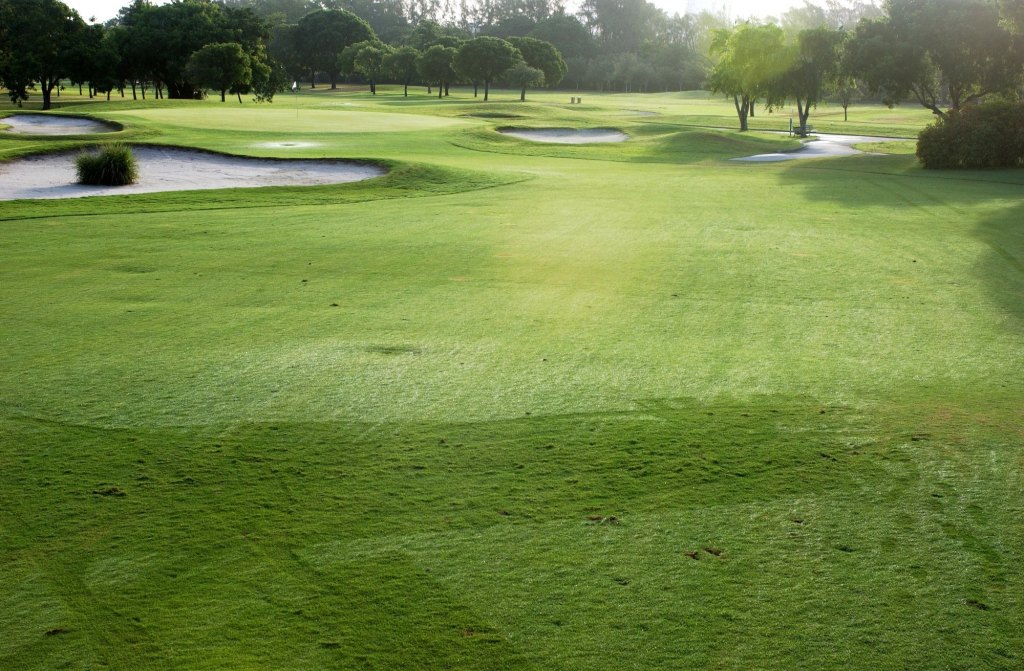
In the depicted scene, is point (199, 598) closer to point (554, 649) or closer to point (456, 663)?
point (456, 663)

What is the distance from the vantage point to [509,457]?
5.15m

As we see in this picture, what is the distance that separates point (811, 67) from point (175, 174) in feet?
112

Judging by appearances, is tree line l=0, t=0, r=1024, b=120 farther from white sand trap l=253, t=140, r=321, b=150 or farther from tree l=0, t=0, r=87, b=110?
white sand trap l=253, t=140, r=321, b=150

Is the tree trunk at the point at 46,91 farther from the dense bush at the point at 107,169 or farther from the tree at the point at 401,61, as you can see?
the tree at the point at 401,61

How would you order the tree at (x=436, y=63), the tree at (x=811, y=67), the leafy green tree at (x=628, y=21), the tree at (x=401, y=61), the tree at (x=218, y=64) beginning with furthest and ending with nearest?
→ the leafy green tree at (x=628, y=21) < the tree at (x=401, y=61) < the tree at (x=436, y=63) < the tree at (x=218, y=64) < the tree at (x=811, y=67)

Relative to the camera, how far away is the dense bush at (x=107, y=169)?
20.3 meters

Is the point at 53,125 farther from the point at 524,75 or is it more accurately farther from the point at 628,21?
the point at 628,21

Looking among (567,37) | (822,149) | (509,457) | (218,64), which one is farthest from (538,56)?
(509,457)

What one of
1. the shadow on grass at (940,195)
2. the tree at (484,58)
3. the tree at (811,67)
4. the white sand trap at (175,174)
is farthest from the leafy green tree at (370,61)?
the white sand trap at (175,174)

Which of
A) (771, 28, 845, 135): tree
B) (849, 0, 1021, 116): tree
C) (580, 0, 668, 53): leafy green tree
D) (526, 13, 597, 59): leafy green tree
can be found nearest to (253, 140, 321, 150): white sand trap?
(849, 0, 1021, 116): tree

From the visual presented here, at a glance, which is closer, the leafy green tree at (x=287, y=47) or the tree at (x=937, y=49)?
the tree at (x=937, y=49)

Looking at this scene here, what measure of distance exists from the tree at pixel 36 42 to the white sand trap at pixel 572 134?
27273 millimetres

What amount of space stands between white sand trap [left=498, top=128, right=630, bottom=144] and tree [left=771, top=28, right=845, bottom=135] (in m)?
8.61

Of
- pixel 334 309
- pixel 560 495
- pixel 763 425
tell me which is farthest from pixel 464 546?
pixel 334 309
